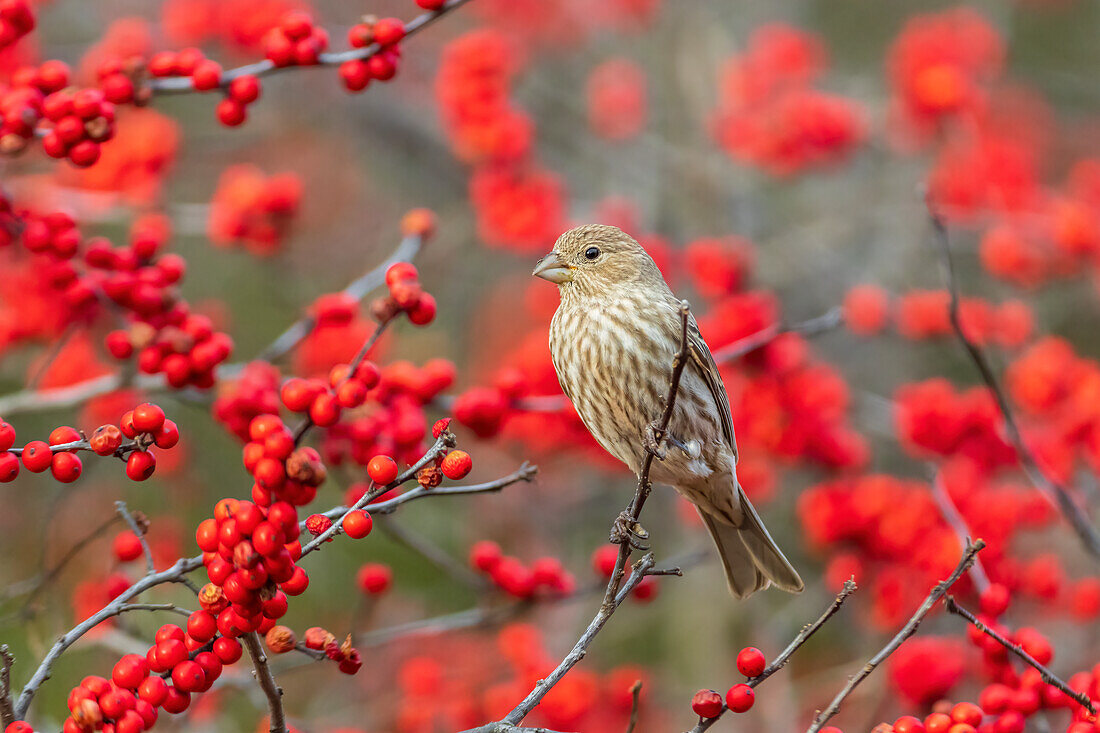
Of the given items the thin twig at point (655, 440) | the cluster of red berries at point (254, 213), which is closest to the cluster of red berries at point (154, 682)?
the thin twig at point (655, 440)

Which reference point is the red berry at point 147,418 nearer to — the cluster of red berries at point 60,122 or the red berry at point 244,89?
the cluster of red berries at point 60,122

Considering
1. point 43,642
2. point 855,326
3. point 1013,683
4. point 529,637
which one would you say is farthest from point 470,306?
point 1013,683

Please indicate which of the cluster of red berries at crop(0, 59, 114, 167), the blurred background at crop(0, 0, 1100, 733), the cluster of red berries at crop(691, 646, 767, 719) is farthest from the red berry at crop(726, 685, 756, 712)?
the cluster of red berries at crop(0, 59, 114, 167)

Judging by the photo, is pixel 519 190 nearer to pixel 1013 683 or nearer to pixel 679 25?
pixel 679 25

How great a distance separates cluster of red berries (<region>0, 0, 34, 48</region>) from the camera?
2.42 metres

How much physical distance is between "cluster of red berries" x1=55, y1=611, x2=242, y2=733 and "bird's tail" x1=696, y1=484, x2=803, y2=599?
1567mm

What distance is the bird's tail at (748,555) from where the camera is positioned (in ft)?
9.75

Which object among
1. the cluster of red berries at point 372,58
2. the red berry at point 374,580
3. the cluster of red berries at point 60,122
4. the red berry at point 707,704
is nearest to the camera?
the red berry at point 707,704

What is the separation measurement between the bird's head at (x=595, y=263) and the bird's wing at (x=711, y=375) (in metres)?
0.24

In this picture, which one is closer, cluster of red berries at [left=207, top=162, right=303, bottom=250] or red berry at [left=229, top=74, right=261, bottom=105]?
red berry at [left=229, top=74, right=261, bottom=105]

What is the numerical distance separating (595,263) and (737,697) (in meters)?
1.43

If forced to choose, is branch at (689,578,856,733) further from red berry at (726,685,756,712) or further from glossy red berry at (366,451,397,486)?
glossy red berry at (366,451,397,486)

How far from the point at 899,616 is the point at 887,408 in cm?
75

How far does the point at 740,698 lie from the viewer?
6.63 feet
